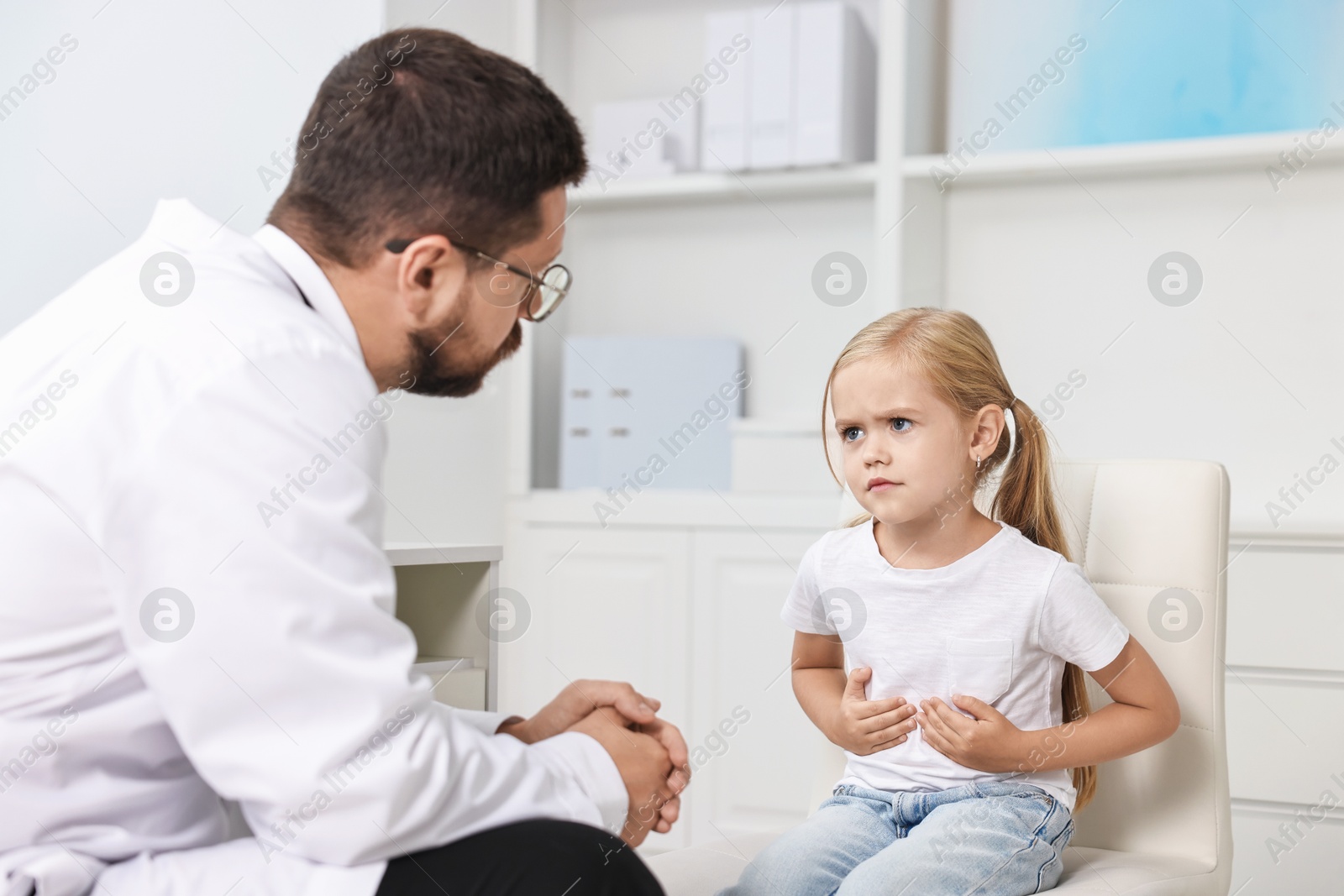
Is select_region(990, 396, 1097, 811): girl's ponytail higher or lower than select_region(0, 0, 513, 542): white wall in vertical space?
lower

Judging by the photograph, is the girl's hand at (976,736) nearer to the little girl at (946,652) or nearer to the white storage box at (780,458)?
the little girl at (946,652)

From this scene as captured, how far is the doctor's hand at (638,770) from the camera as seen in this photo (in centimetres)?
91

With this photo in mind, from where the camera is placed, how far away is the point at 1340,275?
210cm

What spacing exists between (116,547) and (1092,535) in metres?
0.95

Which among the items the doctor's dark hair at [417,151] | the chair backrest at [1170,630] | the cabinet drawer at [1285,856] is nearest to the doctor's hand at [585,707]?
the doctor's dark hair at [417,151]

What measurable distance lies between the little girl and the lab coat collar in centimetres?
52

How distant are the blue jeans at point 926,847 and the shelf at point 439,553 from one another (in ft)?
1.54

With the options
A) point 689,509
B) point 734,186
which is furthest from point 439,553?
point 734,186

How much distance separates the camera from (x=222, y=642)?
70 cm

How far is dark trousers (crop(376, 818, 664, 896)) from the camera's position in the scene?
76cm

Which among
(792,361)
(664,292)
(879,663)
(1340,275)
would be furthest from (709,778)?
(1340,275)

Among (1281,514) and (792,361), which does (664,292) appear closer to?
(792,361)

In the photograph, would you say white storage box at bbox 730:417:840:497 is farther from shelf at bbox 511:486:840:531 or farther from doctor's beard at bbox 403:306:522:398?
doctor's beard at bbox 403:306:522:398

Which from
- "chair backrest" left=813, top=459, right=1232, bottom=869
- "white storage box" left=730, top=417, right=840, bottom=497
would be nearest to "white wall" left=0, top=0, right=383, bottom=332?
"white storage box" left=730, top=417, right=840, bottom=497
